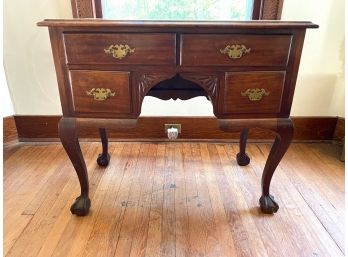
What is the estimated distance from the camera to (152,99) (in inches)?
69.5

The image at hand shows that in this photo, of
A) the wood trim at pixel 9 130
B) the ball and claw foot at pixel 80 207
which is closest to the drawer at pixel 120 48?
the ball and claw foot at pixel 80 207

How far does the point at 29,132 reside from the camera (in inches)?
72.6

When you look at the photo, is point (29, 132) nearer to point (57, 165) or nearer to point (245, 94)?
point (57, 165)

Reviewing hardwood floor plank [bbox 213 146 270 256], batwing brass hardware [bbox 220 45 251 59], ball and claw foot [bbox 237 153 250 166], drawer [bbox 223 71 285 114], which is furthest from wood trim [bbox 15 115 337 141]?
batwing brass hardware [bbox 220 45 251 59]

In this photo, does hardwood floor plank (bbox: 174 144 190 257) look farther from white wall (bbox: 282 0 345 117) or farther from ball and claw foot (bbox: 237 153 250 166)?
white wall (bbox: 282 0 345 117)

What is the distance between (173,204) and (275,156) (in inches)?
20.7

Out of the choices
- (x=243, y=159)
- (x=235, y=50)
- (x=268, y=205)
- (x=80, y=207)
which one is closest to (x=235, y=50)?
(x=235, y=50)

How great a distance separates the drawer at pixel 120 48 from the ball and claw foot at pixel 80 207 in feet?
2.05

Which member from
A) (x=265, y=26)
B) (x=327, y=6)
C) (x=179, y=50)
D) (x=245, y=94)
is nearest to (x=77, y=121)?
(x=179, y=50)

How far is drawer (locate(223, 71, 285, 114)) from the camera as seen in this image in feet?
3.24

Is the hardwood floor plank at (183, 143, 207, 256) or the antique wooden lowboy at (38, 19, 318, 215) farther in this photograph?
the hardwood floor plank at (183, 143, 207, 256)

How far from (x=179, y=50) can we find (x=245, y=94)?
11.8 inches

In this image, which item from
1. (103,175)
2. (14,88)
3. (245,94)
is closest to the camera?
(245,94)

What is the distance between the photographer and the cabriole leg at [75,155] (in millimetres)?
1054
